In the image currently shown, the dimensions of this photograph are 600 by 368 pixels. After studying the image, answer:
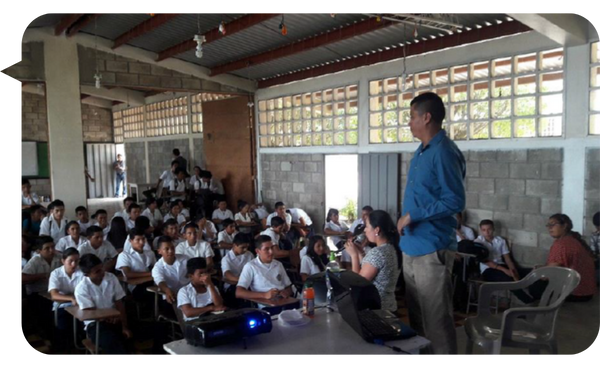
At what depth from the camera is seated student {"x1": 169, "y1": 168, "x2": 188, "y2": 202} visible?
977 centimetres

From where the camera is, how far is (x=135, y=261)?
477cm

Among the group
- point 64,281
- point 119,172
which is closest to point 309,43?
point 64,281

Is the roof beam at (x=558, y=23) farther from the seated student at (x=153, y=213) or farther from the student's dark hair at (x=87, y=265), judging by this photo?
the seated student at (x=153, y=213)

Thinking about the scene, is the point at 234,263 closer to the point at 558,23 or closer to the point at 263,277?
the point at 263,277

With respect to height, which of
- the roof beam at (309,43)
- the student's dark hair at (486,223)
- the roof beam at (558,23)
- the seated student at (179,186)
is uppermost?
the roof beam at (309,43)

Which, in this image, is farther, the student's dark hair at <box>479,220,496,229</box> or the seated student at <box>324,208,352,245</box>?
the seated student at <box>324,208,352,245</box>

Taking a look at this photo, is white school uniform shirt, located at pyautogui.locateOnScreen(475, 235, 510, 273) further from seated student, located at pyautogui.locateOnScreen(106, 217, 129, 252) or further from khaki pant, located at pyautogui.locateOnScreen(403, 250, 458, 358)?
seated student, located at pyautogui.locateOnScreen(106, 217, 129, 252)

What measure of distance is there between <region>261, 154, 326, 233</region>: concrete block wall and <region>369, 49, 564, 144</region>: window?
1994mm

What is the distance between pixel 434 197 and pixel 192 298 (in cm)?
219

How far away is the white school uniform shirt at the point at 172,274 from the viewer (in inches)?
168

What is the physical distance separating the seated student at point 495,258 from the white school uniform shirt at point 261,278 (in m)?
2.35

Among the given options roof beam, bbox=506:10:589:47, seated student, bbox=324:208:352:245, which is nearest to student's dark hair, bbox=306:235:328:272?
seated student, bbox=324:208:352:245

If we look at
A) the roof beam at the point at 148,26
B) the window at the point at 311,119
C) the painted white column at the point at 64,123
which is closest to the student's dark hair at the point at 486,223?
the window at the point at 311,119
